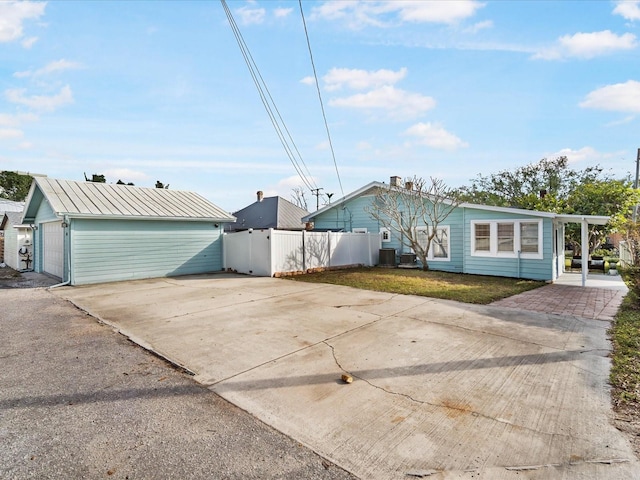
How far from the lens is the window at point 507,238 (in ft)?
38.4

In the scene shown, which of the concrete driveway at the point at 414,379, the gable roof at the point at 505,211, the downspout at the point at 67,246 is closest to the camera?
the concrete driveway at the point at 414,379

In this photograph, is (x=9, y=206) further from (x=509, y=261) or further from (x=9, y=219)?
(x=509, y=261)

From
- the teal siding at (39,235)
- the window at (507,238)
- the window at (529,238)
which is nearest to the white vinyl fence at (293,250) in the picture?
the window at (507,238)

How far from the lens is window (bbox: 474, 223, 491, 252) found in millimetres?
12750

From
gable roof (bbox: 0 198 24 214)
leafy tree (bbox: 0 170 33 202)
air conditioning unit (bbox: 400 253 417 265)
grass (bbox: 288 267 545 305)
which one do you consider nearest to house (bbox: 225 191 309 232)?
air conditioning unit (bbox: 400 253 417 265)

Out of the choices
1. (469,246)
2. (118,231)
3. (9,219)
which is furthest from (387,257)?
(9,219)

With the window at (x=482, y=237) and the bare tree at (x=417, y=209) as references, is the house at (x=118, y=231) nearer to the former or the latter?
the bare tree at (x=417, y=209)

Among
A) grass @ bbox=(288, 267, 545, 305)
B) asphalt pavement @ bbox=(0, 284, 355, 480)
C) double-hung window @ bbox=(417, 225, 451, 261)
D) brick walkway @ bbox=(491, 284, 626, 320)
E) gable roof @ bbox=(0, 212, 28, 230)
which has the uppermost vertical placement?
gable roof @ bbox=(0, 212, 28, 230)

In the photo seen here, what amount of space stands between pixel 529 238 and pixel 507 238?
70 centimetres

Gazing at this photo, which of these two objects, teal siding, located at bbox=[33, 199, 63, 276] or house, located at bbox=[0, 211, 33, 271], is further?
house, located at bbox=[0, 211, 33, 271]

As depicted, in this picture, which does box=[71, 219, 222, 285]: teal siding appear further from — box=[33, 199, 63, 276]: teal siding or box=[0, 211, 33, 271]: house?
box=[0, 211, 33, 271]: house

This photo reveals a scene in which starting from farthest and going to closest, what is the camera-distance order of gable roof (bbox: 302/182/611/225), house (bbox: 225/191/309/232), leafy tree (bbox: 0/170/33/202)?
leafy tree (bbox: 0/170/33/202), house (bbox: 225/191/309/232), gable roof (bbox: 302/182/611/225)

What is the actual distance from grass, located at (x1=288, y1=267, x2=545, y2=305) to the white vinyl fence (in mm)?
925

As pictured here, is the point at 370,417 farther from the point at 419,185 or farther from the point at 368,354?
the point at 419,185
